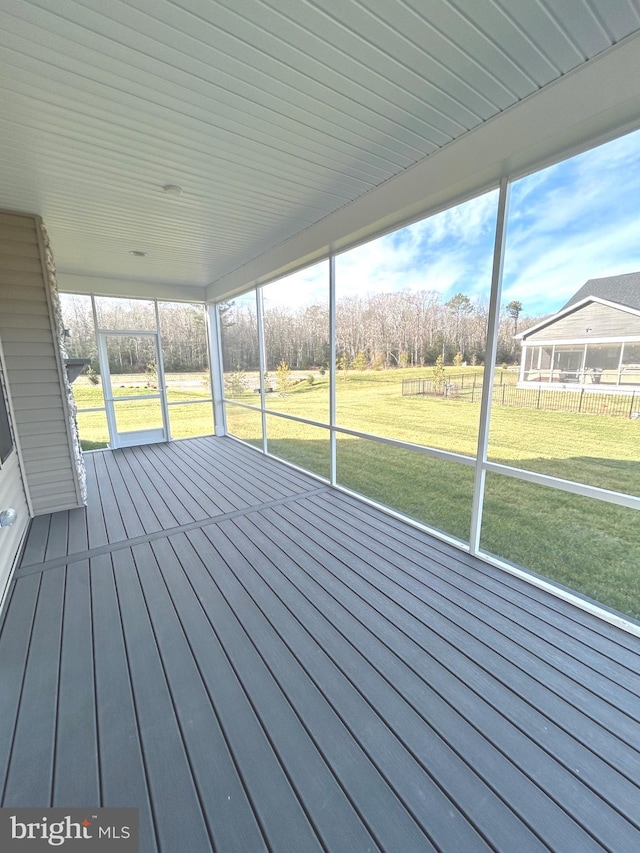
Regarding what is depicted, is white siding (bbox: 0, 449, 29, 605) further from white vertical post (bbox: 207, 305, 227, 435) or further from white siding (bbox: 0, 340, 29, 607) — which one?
white vertical post (bbox: 207, 305, 227, 435)

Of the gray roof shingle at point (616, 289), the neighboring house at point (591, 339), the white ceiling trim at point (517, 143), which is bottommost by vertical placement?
the neighboring house at point (591, 339)

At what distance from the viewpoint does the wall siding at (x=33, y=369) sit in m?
3.12

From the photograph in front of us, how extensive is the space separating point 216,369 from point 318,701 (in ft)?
20.3

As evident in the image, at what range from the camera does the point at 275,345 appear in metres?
6.48

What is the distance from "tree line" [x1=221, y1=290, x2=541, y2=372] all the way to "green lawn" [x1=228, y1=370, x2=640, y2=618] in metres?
0.40

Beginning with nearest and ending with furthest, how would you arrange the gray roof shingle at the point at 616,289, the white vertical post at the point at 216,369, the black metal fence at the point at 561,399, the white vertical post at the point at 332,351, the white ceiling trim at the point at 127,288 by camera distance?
the gray roof shingle at the point at 616,289
the black metal fence at the point at 561,399
the white vertical post at the point at 332,351
the white ceiling trim at the point at 127,288
the white vertical post at the point at 216,369

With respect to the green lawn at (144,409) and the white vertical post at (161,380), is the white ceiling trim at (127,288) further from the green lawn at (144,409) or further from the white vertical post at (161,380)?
the green lawn at (144,409)

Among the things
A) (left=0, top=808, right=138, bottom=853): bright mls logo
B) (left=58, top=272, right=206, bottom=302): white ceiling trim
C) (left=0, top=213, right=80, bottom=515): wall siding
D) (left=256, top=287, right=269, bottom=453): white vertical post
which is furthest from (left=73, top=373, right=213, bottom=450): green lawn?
(left=0, top=808, right=138, bottom=853): bright mls logo

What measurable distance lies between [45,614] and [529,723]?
2646 millimetres

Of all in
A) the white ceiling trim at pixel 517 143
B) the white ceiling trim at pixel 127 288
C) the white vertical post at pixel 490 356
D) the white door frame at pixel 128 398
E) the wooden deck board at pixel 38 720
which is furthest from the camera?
the white door frame at pixel 128 398

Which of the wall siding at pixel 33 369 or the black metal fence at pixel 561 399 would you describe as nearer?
the black metal fence at pixel 561 399

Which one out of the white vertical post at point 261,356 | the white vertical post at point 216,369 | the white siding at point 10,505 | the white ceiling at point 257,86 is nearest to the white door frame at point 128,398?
the white vertical post at point 216,369

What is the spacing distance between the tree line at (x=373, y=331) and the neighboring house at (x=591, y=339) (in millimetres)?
209

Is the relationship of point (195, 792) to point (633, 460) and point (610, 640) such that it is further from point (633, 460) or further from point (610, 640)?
point (633, 460)
